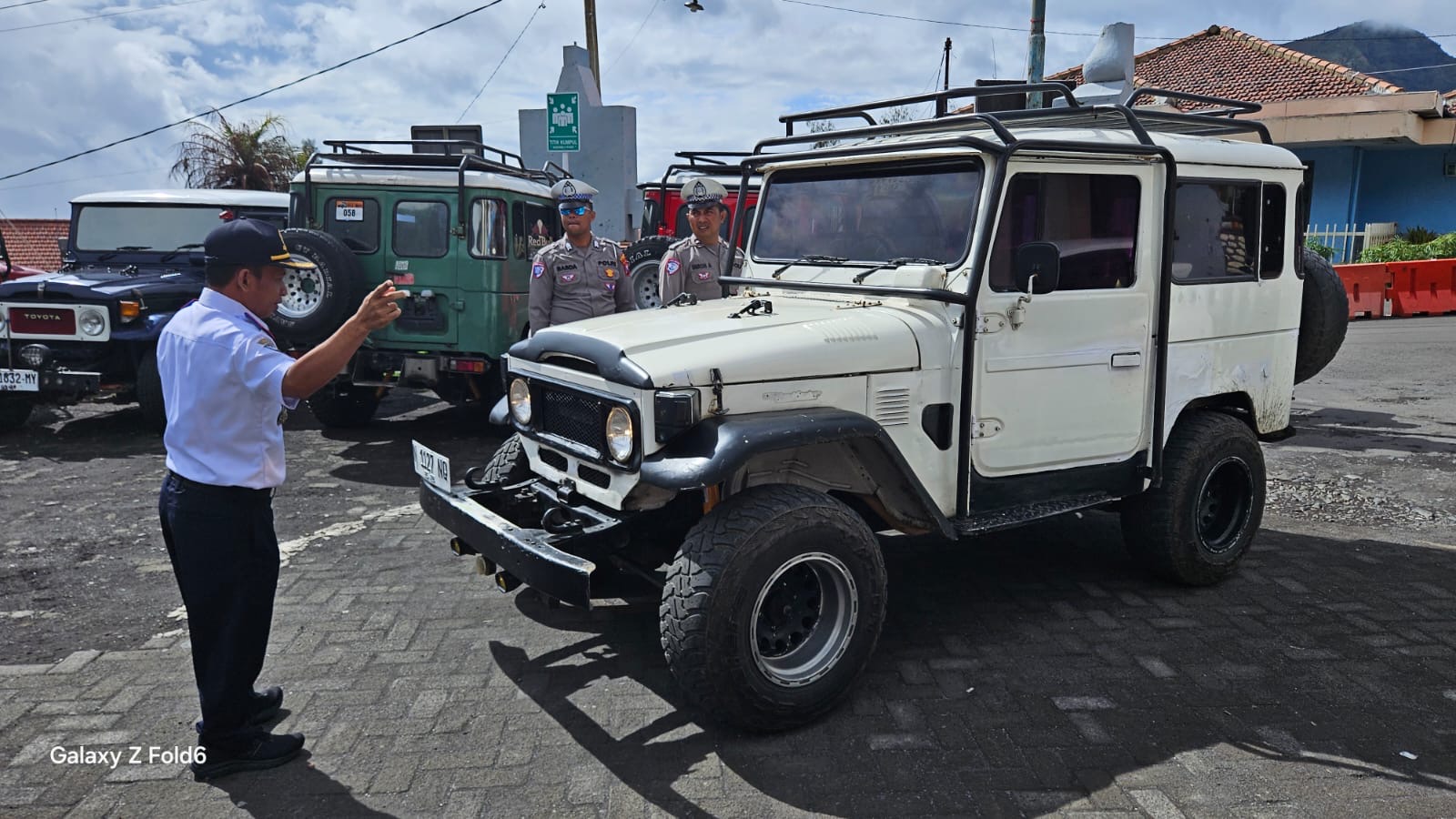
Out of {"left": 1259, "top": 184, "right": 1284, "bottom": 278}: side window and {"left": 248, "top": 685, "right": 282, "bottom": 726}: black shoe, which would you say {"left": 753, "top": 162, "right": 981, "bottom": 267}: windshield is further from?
{"left": 248, "top": 685, "right": 282, "bottom": 726}: black shoe

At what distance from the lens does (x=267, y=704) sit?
142 inches

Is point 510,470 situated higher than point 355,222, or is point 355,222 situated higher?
point 355,222

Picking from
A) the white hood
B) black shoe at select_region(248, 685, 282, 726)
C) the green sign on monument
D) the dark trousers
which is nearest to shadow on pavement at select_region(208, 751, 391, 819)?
the dark trousers

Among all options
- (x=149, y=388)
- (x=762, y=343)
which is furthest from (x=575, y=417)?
(x=149, y=388)

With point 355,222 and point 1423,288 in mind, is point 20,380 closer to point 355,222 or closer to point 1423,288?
point 355,222

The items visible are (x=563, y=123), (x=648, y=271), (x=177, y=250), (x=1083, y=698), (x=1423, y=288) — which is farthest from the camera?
(x=1423, y=288)

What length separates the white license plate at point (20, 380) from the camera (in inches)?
324

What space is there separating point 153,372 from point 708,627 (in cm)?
695

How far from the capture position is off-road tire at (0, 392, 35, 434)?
8.67 meters

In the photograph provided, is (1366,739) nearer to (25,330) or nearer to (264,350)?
(264,350)

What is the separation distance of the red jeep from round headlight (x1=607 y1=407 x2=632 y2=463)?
5.58 m

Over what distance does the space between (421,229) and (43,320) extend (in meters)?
3.18

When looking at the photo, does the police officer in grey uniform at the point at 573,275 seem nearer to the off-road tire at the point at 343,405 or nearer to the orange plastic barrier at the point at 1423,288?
the off-road tire at the point at 343,405

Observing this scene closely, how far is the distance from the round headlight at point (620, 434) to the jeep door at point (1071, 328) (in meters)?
1.43
